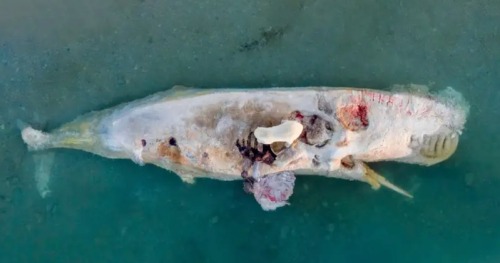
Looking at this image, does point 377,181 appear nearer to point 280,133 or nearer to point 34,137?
point 280,133

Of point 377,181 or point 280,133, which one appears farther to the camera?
point 377,181

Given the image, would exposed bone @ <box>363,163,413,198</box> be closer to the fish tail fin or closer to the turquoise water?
the turquoise water

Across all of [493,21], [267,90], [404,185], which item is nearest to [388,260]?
[404,185]

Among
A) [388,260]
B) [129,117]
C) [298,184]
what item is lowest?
[388,260]

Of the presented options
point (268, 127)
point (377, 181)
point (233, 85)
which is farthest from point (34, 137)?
point (377, 181)

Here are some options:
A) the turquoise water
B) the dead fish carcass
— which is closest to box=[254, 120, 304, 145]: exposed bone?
the dead fish carcass

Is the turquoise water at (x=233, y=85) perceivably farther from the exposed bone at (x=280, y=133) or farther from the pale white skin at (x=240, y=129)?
the exposed bone at (x=280, y=133)

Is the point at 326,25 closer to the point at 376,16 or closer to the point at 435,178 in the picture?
the point at 376,16
